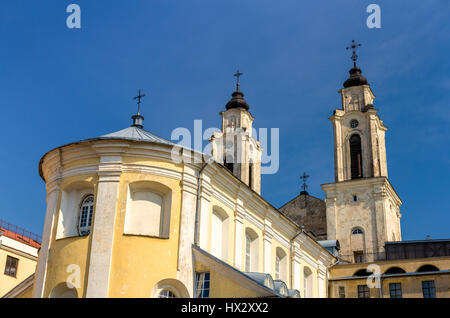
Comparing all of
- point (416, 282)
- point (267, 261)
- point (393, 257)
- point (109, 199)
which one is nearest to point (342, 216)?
point (393, 257)

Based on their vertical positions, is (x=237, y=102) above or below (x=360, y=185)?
above

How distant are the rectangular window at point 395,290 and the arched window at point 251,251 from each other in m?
11.2

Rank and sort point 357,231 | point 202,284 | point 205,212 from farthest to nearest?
point 357,231, point 205,212, point 202,284

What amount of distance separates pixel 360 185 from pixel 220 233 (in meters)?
18.5

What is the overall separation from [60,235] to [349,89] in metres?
27.5

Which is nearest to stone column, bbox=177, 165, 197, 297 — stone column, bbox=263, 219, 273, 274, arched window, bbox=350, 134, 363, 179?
stone column, bbox=263, 219, 273, 274

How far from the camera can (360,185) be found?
3831cm

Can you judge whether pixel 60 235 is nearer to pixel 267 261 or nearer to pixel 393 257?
pixel 267 261

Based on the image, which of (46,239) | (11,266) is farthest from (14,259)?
(46,239)

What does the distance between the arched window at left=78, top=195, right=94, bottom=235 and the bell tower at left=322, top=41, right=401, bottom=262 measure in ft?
71.9

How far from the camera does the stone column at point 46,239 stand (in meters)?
18.6

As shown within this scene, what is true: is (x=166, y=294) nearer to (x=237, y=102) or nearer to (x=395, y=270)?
(x=395, y=270)

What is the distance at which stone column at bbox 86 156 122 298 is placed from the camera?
1738 centimetres

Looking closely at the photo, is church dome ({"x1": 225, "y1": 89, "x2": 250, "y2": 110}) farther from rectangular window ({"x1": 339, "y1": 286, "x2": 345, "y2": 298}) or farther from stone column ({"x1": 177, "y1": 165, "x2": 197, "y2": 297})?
stone column ({"x1": 177, "y1": 165, "x2": 197, "y2": 297})
